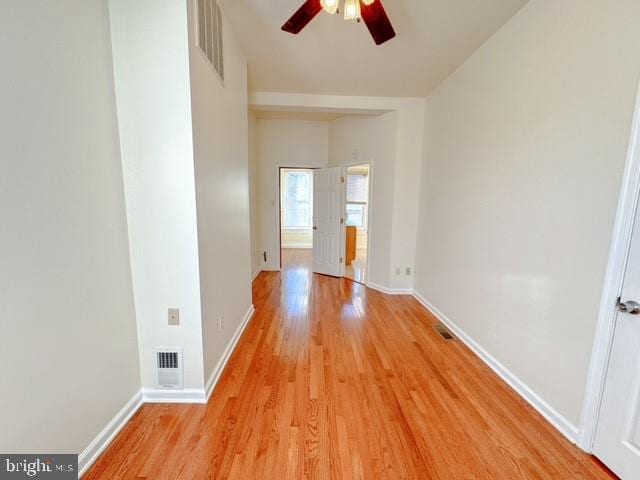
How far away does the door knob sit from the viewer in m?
1.24

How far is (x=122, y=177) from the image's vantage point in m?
1.55

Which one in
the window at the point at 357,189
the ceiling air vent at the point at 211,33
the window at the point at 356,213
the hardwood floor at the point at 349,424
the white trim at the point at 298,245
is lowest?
the hardwood floor at the point at 349,424

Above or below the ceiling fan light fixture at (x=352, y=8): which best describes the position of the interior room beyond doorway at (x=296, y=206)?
below

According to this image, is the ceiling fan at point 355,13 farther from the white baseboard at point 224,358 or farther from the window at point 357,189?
the window at point 357,189

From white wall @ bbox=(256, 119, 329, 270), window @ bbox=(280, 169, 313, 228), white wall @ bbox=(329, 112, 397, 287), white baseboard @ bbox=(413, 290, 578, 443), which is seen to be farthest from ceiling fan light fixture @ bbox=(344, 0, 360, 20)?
window @ bbox=(280, 169, 313, 228)

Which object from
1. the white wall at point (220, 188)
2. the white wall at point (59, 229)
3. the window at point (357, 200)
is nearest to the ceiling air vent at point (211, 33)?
the white wall at point (220, 188)

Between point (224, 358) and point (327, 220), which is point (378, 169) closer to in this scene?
point (327, 220)

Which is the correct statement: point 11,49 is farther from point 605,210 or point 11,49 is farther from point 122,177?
point 605,210

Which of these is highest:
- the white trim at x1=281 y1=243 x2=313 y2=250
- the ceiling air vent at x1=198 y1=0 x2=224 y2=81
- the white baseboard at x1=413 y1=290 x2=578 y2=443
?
→ the ceiling air vent at x1=198 y1=0 x2=224 y2=81

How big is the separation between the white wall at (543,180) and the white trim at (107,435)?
8.73 feet

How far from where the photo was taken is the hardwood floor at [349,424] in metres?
1.34

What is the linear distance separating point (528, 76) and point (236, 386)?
3.10 m

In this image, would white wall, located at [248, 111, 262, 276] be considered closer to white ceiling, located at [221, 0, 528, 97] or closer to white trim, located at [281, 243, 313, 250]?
white ceiling, located at [221, 0, 528, 97]

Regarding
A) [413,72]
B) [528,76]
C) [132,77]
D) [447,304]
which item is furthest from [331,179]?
[132,77]
